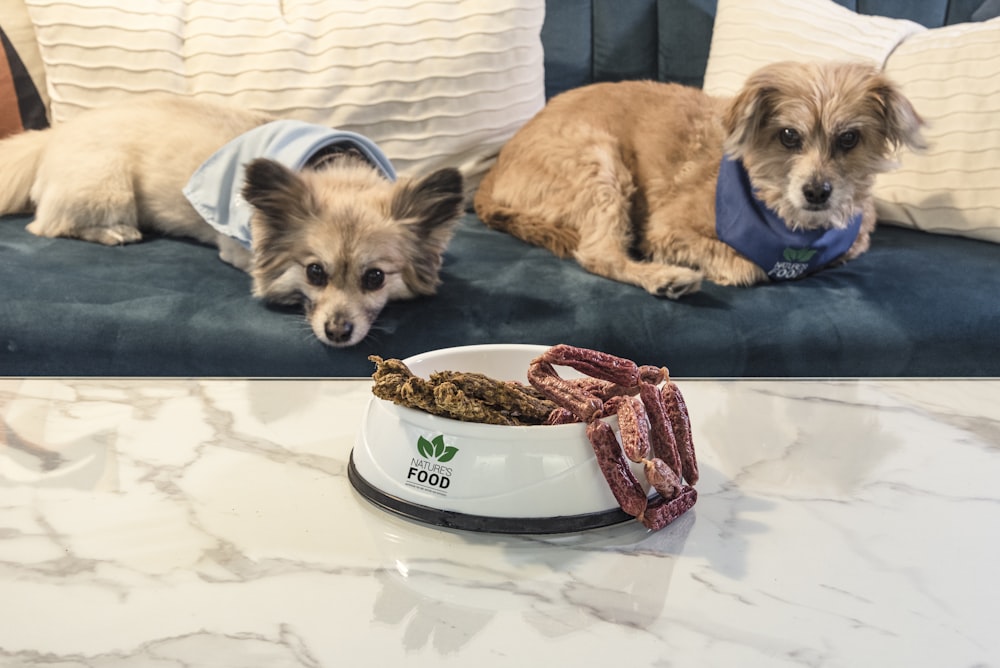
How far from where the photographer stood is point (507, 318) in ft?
6.32

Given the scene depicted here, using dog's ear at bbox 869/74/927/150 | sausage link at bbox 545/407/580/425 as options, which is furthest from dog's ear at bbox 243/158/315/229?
dog's ear at bbox 869/74/927/150

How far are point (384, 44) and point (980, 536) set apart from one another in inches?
79.2

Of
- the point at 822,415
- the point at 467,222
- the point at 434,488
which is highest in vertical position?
the point at 434,488

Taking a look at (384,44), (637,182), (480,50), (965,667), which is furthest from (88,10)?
(965,667)

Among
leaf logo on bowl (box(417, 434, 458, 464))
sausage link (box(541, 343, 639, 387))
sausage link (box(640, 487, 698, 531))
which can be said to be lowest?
sausage link (box(640, 487, 698, 531))

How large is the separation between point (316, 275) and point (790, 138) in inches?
48.5

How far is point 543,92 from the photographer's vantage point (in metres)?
2.71

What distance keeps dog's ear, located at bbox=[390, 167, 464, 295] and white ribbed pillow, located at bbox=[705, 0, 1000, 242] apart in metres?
1.03

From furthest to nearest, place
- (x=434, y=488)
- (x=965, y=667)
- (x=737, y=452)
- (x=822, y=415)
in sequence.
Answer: (x=822, y=415), (x=737, y=452), (x=434, y=488), (x=965, y=667)

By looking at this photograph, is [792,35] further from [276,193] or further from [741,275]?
[276,193]

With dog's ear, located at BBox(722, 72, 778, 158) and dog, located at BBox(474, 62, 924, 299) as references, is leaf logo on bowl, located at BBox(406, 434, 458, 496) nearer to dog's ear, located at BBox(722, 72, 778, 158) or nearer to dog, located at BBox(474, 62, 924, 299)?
dog, located at BBox(474, 62, 924, 299)

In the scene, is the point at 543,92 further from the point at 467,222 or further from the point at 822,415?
the point at 822,415

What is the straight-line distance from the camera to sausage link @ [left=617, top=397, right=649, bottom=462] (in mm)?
841

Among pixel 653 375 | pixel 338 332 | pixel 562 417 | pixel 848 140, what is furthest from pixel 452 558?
pixel 848 140
